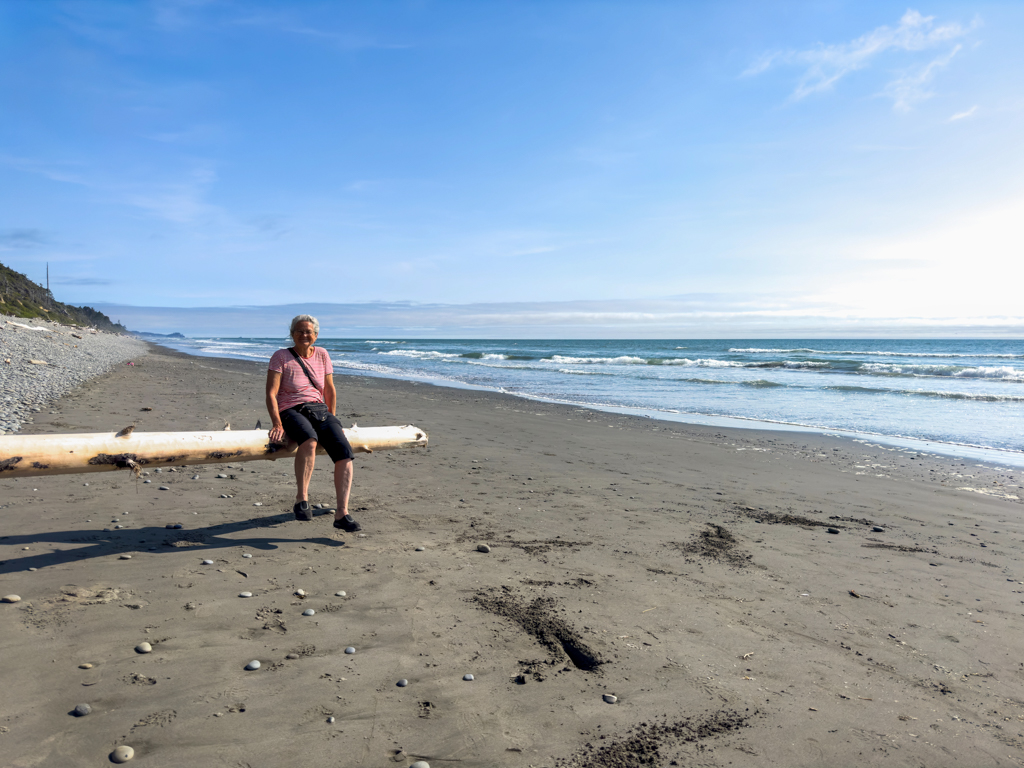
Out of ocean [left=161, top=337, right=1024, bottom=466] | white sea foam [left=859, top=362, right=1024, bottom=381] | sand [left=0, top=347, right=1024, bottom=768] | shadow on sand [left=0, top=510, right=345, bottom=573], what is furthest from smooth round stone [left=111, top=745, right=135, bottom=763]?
white sea foam [left=859, top=362, right=1024, bottom=381]

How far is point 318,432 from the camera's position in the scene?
5.15m

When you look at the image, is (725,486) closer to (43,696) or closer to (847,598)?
(847,598)

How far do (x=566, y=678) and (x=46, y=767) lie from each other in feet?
7.30

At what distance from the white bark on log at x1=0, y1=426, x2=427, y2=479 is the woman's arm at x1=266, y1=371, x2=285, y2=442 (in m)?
0.14

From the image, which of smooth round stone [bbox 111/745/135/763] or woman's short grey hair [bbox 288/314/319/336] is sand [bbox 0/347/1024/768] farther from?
woman's short grey hair [bbox 288/314/319/336]

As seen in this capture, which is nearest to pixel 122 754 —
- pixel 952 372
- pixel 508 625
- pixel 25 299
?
pixel 508 625

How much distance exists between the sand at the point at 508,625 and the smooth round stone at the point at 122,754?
31 millimetres

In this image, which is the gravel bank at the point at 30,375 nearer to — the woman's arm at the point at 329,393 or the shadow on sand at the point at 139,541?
the shadow on sand at the point at 139,541

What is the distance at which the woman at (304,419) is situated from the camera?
5.04m

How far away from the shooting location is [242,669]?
9.72 feet

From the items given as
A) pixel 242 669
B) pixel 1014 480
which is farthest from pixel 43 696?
pixel 1014 480

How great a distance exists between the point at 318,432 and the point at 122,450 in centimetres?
145

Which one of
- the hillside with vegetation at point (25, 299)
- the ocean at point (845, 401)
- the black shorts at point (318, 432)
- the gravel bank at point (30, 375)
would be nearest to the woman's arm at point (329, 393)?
the black shorts at point (318, 432)

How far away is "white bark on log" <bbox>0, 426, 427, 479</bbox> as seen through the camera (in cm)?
402
